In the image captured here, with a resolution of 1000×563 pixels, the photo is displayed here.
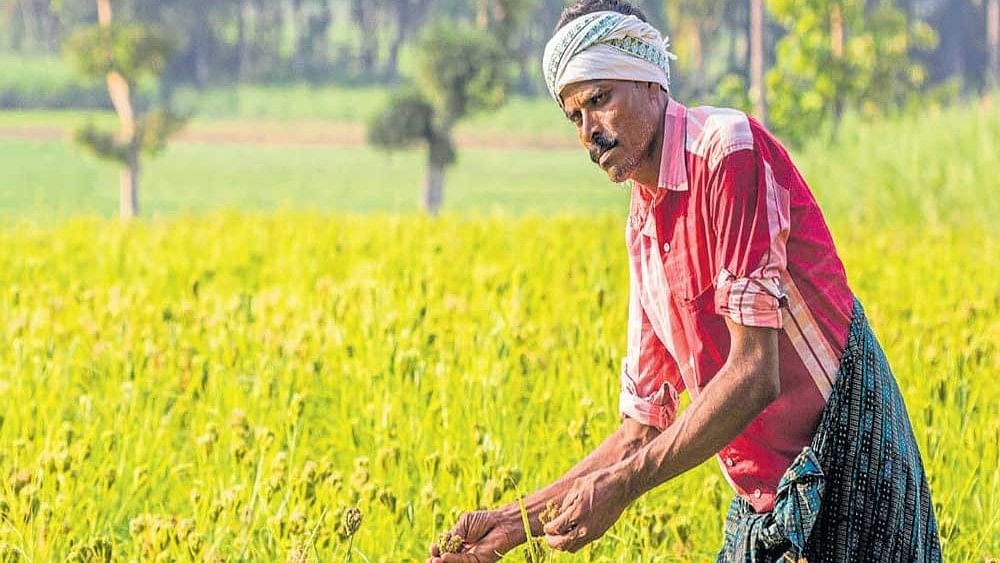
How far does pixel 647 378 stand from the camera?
2592 mm

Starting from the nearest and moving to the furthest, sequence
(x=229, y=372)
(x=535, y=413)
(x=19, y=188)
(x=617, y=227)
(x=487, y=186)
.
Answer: (x=535, y=413)
(x=229, y=372)
(x=617, y=227)
(x=19, y=188)
(x=487, y=186)

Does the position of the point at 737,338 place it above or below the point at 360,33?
below

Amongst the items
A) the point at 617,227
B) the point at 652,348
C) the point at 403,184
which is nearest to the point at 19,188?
the point at 403,184

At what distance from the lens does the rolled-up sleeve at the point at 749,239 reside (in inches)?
87.4

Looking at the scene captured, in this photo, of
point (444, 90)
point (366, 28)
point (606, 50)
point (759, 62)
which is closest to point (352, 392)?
point (606, 50)

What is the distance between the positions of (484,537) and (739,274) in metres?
0.59

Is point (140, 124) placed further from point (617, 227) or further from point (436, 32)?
point (617, 227)

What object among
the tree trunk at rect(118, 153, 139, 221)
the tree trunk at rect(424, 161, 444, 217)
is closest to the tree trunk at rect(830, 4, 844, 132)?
the tree trunk at rect(424, 161, 444, 217)

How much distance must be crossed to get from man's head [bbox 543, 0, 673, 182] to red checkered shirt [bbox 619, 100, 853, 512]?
4 centimetres

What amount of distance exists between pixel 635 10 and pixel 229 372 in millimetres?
2449

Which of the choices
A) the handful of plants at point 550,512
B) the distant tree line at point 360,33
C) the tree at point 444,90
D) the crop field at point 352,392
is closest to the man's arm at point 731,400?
the handful of plants at point 550,512

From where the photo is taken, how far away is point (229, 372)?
451 cm

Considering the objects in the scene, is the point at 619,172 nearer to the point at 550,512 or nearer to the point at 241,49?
the point at 550,512

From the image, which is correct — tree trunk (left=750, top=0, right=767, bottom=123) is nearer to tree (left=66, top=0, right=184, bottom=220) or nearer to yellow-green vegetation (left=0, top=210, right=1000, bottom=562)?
tree (left=66, top=0, right=184, bottom=220)
